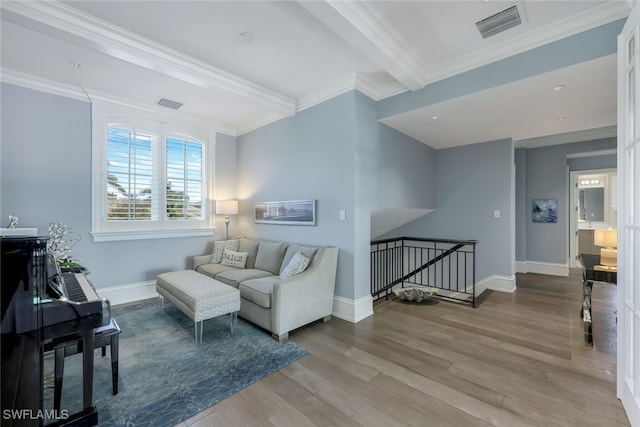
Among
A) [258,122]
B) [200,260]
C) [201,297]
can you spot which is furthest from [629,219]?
[200,260]

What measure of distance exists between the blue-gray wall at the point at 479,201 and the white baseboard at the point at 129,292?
16.4 feet

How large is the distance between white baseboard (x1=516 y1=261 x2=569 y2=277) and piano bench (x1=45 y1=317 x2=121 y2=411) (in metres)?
7.05

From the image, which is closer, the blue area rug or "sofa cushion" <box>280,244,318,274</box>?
the blue area rug

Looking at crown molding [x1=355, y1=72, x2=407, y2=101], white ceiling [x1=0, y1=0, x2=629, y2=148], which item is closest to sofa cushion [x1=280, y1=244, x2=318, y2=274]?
white ceiling [x1=0, y1=0, x2=629, y2=148]

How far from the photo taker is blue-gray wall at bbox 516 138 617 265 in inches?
219

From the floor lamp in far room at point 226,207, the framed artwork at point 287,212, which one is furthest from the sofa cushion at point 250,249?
the floor lamp in far room at point 226,207

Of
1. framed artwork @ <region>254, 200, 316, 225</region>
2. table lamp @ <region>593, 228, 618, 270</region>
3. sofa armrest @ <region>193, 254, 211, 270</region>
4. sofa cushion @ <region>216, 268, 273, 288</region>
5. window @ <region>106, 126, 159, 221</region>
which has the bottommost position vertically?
sofa cushion @ <region>216, 268, 273, 288</region>

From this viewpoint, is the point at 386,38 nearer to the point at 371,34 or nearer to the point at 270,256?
the point at 371,34

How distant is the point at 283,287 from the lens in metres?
2.79

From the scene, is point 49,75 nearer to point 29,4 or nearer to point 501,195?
point 29,4

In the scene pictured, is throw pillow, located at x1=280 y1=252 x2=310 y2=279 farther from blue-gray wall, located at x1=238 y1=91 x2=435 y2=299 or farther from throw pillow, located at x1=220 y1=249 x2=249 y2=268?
throw pillow, located at x1=220 y1=249 x2=249 y2=268

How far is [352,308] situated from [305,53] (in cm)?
290

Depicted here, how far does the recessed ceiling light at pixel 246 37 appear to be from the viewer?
2.50 meters

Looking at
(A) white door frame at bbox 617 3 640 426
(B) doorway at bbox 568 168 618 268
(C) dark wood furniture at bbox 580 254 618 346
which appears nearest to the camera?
(A) white door frame at bbox 617 3 640 426
